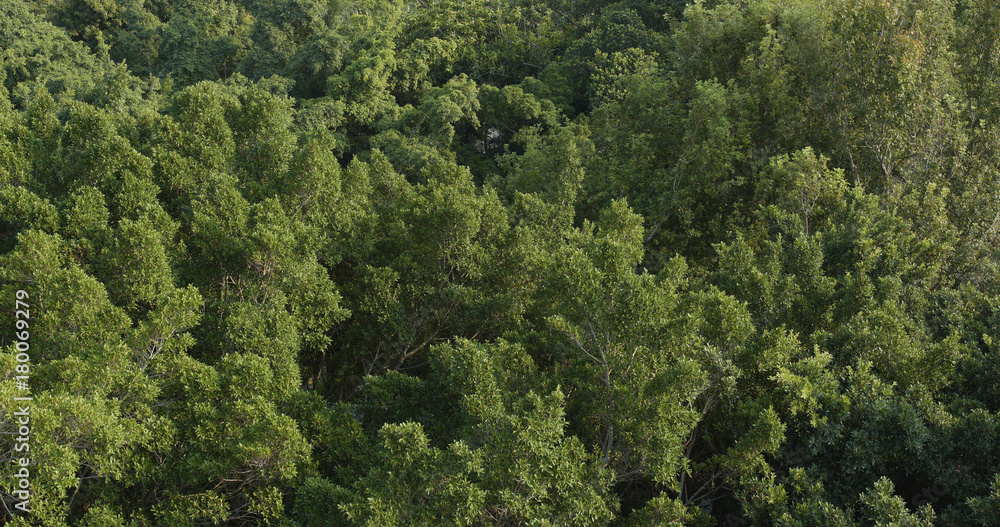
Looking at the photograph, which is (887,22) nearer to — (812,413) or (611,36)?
(812,413)

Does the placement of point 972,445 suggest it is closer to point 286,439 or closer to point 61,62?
point 286,439

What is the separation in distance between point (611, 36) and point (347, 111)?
13812mm

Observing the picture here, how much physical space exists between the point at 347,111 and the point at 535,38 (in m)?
14.0

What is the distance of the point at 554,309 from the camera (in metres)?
13.2

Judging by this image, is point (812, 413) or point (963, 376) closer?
point (812, 413)

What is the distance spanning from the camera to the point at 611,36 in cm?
3553

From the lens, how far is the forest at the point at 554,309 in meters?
9.17

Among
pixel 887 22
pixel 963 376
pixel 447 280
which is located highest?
pixel 887 22

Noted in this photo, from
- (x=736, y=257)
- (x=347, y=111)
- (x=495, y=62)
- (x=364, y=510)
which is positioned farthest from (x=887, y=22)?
(x=495, y=62)

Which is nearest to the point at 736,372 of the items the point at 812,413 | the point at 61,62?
the point at 812,413

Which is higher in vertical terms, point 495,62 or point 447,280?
point 447,280

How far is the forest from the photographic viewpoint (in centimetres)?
917

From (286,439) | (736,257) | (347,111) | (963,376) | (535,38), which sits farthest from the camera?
(535,38)

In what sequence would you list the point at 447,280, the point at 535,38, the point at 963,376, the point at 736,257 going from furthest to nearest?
the point at 535,38
the point at 447,280
the point at 736,257
the point at 963,376
